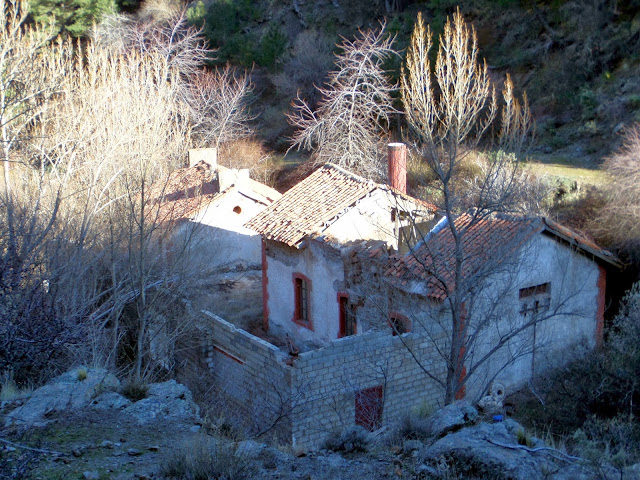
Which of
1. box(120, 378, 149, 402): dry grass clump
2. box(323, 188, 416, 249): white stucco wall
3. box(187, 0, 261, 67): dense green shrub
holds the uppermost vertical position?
box(187, 0, 261, 67): dense green shrub

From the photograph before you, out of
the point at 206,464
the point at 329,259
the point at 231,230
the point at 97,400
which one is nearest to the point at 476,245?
A: the point at 329,259

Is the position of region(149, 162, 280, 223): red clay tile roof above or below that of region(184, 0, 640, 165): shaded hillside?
below

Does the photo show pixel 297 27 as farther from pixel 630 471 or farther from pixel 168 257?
pixel 630 471

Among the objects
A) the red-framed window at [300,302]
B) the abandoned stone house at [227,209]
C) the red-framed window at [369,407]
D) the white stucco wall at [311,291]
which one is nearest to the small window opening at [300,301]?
the red-framed window at [300,302]

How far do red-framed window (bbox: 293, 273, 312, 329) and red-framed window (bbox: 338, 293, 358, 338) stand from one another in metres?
1.52

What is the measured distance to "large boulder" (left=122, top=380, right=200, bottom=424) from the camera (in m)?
8.24

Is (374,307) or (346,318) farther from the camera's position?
(346,318)

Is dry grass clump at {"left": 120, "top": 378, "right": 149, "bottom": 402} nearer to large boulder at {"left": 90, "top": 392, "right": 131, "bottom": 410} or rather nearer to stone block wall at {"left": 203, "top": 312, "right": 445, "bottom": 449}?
large boulder at {"left": 90, "top": 392, "right": 131, "bottom": 410}

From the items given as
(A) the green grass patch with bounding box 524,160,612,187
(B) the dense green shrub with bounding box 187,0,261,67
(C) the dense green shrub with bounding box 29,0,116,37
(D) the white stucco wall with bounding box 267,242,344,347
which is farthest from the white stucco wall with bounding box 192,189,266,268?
(C) the dense green shrub with bounding box 29,0,116,37

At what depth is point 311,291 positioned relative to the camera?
60.0ft

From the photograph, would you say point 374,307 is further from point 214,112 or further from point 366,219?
point 214,112

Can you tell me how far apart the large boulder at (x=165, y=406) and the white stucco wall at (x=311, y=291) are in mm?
A: 8484

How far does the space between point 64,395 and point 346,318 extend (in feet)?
32.8

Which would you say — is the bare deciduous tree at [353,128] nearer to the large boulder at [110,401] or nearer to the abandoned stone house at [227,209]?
the abandoned stone house at [227,209]
